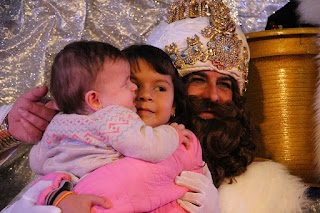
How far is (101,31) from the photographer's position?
7.72 feet

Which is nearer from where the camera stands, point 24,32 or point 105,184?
point 105,184

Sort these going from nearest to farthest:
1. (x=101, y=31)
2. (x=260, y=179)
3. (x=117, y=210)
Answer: (x=117, y=210) → (x=260, y=179) → (x=101, y=31)

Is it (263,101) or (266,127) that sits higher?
(263,101)

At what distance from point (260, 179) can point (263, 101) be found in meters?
0.58

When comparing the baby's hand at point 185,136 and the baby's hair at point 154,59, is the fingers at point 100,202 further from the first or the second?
the baby's hair at point 154,59

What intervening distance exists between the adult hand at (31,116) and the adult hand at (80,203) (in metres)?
0.57

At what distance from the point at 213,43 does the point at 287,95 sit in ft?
1.99

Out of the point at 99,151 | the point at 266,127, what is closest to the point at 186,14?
the point at 266,127

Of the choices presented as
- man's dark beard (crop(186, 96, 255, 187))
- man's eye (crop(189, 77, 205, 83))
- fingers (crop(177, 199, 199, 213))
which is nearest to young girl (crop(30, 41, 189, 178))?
fingers (crop(177, 199, 199, 213))

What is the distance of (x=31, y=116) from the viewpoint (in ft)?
5.16

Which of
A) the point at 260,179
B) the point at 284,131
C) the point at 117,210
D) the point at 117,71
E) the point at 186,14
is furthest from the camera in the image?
the point at 284,131

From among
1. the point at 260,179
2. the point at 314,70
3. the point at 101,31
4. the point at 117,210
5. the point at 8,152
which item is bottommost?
the point at 260,179

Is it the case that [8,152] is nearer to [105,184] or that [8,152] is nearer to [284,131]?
[105,184]

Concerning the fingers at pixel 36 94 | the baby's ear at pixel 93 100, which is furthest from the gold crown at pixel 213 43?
the baby's ear at pixel 93 100
